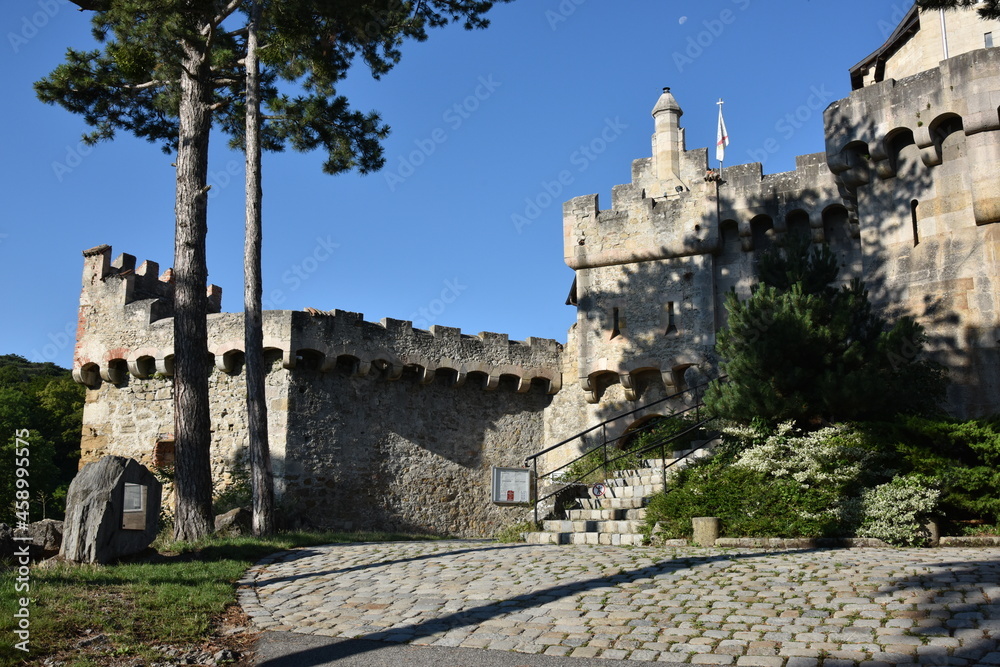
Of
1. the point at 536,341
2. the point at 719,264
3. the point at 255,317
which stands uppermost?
the point at 719,264

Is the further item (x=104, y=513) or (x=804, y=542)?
(x=804, y=542)

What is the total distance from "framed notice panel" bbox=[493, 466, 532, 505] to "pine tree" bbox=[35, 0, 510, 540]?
344 cm

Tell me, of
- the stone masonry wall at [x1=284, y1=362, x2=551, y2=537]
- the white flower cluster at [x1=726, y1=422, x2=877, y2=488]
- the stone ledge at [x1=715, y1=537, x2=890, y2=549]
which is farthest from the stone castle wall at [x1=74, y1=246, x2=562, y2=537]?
the stone ledge at [x1=715, y1=537, x2=890, y2=549]

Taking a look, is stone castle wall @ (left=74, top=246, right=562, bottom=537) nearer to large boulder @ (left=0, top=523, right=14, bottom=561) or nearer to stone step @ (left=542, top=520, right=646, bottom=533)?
stone step @ (left=542, top=520, right=646, bottom=533)

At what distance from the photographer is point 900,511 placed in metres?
9.66

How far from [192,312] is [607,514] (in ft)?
21.2

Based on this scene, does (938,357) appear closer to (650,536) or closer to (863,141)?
(863,141)

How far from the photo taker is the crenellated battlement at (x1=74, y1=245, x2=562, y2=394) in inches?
641

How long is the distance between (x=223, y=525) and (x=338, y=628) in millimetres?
6031

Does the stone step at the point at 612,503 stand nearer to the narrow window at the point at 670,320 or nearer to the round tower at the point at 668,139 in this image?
the narrow window at the point at 670,320

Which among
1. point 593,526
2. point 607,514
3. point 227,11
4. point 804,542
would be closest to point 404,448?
point 607,514

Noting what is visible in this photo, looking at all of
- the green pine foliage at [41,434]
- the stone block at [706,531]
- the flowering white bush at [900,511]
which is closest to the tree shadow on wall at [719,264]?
the flowering white bush at [900,511]

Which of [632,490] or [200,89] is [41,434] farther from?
[632,490]

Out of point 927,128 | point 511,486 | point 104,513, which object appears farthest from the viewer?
point 927,128
